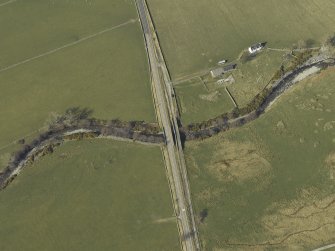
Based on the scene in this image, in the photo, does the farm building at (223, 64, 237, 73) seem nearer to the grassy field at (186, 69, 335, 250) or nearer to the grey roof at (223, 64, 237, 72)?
the grey roof at (223, 64, 237, 72)

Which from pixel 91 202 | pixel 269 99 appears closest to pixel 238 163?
pixel 269 99

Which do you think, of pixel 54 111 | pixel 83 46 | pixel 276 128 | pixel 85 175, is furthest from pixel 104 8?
pixel 276 128

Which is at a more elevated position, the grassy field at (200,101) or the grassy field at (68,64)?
the grassy field at (68,64)

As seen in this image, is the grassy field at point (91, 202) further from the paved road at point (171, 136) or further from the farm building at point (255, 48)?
the farm building at point (255, 48)

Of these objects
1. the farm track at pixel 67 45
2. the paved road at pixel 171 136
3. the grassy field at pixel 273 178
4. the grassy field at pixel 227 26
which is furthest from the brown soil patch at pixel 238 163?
the farm track at pixel 67 45

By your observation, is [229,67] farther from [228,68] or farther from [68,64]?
[68,64]

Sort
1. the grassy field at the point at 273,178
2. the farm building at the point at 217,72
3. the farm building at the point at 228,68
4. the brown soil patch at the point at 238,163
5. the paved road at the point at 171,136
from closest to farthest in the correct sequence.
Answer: the grassy field at the point at 273,178 → the paved road at the point at 171,136 → the brown soil patch at the point at 238,163 → the farm building at the point at 217,72 → the farm building at the point at 228,68

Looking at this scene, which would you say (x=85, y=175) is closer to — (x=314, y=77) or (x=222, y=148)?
(x=222, y=148)
